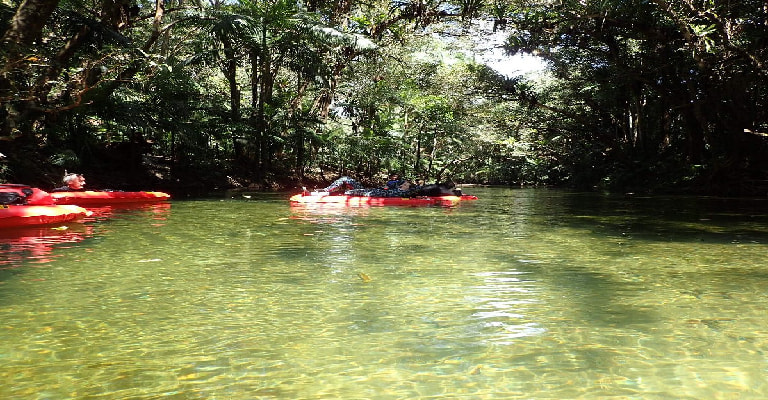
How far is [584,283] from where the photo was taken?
16.7 feet

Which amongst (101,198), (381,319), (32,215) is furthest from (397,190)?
(381,319)

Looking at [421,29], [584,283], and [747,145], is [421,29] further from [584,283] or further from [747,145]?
[584,283]

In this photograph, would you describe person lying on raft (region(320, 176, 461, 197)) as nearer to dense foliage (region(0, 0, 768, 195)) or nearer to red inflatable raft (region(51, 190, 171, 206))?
red inflatable raft (region(51, 190, 171, 206))

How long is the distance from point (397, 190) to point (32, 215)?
1018 cm

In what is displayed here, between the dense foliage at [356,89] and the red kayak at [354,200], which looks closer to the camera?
the red kayak at [354,200]

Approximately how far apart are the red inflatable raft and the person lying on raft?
17.7 feet

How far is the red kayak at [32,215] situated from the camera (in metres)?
8.57

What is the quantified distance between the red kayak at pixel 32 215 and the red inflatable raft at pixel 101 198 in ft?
8.82

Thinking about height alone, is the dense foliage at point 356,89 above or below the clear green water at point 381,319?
above

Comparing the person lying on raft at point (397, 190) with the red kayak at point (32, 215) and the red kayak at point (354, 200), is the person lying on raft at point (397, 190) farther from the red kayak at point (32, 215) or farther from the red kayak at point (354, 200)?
the red kayak at point (32, 215)

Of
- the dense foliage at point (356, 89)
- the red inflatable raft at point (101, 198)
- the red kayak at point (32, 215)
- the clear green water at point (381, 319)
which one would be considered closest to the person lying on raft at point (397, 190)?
the red inflatable raft at point (101, 198)

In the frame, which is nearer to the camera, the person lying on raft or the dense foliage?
the dense foliage

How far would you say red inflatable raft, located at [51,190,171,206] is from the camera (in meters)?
12.3

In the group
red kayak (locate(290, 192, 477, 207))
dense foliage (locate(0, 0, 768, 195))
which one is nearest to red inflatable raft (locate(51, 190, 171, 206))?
dense foliage (locate(0, 0, 768, 195))
